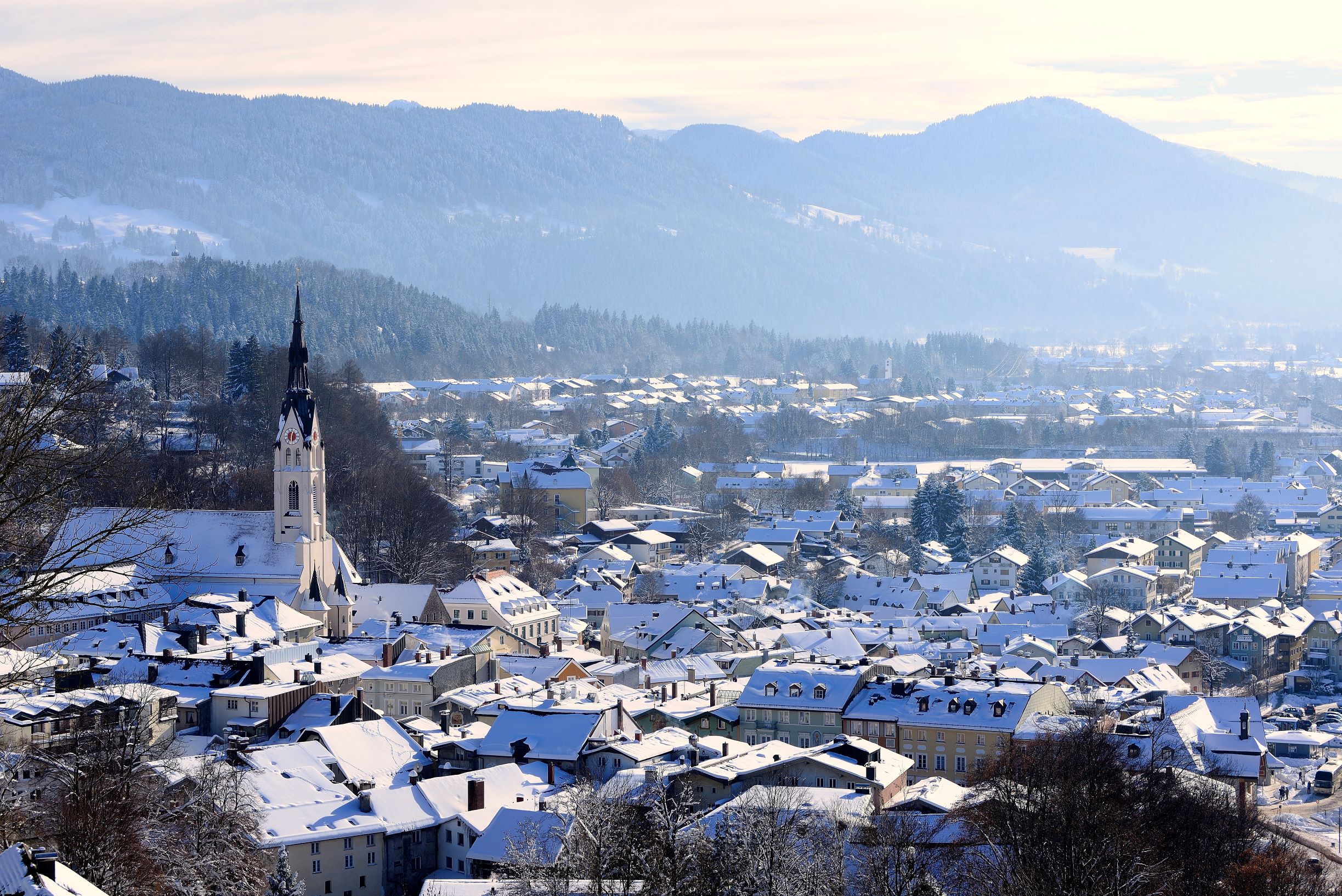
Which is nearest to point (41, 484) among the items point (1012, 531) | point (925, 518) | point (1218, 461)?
point (925, 518)

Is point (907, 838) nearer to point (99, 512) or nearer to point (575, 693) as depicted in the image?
point (575, 693)

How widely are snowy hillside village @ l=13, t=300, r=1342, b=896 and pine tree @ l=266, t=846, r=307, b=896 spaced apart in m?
0.07

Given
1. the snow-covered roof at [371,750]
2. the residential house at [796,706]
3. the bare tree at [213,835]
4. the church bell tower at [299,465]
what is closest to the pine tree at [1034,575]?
the church bell tower at [299,465]

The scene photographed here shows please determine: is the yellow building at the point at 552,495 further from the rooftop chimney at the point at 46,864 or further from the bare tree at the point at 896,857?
the rooftop chimney at the point at 46,864

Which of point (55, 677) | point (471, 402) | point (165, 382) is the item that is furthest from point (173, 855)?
point (471, 402)

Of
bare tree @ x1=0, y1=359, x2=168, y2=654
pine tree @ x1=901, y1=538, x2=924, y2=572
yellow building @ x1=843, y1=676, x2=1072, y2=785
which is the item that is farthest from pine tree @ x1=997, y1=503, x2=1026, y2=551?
bare tree @ x1=0, y1=359, x2=168, y2=654

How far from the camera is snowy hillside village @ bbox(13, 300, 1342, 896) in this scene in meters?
26.8

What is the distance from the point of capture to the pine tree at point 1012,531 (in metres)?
74.2

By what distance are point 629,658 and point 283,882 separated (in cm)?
2580

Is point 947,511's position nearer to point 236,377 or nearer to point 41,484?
point 236,377

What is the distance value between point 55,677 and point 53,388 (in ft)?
67.6

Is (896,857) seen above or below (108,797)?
below

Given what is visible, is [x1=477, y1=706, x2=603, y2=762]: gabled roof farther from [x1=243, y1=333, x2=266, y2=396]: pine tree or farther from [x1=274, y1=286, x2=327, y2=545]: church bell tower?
[x1=243, y1=333, x2=266, y2=396]: pine tree

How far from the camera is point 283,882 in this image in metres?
22.4
